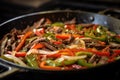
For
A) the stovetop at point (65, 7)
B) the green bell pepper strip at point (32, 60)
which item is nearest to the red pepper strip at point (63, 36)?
the green bell pepper strip at point (32, 60)

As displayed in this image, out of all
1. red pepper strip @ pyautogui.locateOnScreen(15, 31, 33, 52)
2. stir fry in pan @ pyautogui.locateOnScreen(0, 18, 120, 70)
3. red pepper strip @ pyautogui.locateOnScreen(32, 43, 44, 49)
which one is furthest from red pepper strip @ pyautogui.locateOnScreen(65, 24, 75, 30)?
red pepper strip @ pyautogui.locateOnScreen(32, 43, 44, 49)

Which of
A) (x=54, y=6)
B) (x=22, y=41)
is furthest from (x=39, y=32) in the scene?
(x=54, y=6)

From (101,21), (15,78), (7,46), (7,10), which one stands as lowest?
(15,78)

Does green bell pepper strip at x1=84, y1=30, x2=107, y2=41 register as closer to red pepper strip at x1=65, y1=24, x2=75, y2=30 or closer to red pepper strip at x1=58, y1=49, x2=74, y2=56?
red pepper strip at x1=65, y1=24, x2=75, y2=30

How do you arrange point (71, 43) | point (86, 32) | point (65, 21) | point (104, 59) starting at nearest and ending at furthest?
point (104, 59)
point (71, 43)
point (86, 32)
point (65, 21)

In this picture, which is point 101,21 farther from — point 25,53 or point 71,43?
point 25,53

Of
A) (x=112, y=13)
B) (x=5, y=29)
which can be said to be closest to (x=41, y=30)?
(x=5, y=29)
